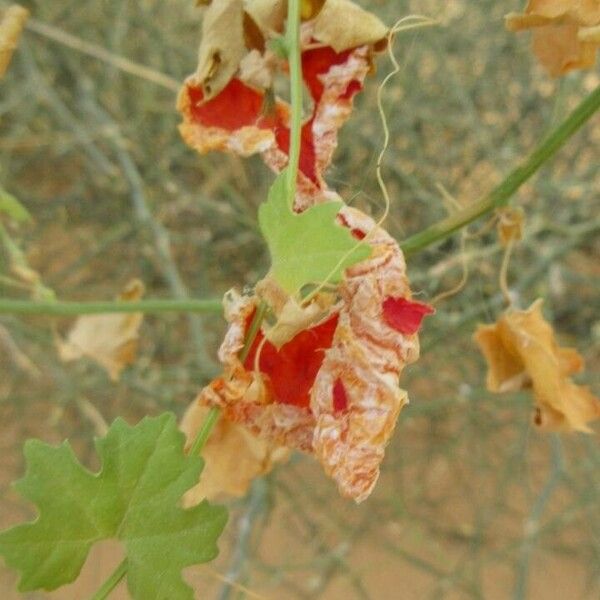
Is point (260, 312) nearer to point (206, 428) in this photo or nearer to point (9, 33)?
point (206, 428)

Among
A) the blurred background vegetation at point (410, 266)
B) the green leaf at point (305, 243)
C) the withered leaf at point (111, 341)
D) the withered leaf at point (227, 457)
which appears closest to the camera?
the green leaf at point (305, 243)

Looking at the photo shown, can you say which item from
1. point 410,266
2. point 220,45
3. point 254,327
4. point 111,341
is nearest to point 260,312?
point 254,327

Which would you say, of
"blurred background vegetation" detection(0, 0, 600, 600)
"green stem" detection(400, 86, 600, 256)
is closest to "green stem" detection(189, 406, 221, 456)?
"green stem" detection(400, 86, 600, 256)

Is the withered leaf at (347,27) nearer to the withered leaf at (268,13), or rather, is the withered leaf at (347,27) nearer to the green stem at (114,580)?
the withered leaf at (268,13)

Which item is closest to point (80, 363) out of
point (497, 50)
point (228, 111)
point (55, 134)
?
point (55, 134)

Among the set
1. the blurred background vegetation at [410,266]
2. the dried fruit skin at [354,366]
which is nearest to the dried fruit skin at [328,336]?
the dried fruit skin at [354,366]

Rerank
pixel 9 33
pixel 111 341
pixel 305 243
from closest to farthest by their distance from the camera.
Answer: pixel 305 243, pixel 9 33, pixel 111 341
